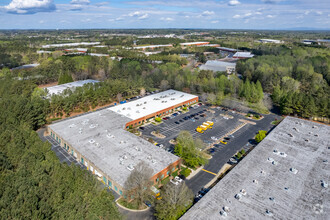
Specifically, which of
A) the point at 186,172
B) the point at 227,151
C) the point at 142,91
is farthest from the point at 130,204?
the point at 142,91

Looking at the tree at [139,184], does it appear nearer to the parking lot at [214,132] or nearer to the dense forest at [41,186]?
the dense forest at [41,186]

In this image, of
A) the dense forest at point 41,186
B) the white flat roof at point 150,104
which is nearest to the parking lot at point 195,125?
the white flat roof at point 150,104

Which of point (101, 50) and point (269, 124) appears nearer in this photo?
point (269, 124)

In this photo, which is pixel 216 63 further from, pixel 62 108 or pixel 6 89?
pixel 6 89

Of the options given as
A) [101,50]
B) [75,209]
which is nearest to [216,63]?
[101,50]

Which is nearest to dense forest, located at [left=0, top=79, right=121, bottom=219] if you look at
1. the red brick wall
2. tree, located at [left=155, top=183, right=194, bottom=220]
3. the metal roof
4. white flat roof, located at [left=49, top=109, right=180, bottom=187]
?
tree, located at [left=155, top=183, right=194, bottom=220]

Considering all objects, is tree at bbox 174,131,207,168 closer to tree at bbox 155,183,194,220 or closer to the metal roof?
the metal roof

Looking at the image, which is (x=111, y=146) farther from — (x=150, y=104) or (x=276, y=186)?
(x=276, y=186)
